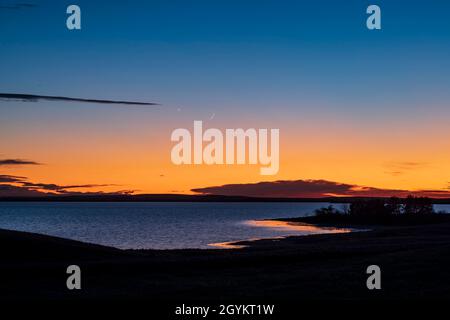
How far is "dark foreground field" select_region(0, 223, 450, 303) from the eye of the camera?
2172 cm

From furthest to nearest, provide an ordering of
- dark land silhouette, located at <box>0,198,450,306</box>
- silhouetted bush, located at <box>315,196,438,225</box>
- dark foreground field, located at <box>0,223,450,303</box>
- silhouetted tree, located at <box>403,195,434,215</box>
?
silhouetted tree, located at <box>403,195,434,215</box>, silhouetted bush, located at <box>315,196,438,225</box>, dark foreground field, located at <box>0,223,450,303</box>, dark land silhouette, located at <box>0,198,450,306</box>

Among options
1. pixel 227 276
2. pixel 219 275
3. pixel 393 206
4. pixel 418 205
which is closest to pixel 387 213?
pixel 393 206

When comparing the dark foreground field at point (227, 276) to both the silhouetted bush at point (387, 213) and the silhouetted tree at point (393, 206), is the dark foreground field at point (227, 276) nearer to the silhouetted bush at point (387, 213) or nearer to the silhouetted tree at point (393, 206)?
the silhouetted bush at point (387, 213)

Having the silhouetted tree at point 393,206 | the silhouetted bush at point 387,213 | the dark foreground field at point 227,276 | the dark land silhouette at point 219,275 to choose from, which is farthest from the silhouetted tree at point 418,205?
the dark foreground field at point 227,276

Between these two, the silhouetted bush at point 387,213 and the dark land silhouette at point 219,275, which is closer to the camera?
the dark land silhouette at point 219,275

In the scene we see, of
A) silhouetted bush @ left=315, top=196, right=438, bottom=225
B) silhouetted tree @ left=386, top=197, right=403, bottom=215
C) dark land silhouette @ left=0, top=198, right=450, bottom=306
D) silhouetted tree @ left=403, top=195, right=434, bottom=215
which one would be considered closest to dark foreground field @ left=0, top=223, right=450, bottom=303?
dark land silhouette @ left=0, top=198, right=450, bottom=306

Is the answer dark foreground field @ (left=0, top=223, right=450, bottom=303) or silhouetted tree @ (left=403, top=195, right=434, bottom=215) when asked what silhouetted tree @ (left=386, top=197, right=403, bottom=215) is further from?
dark foreground field @ (left=0, top=223, right=450, bottom=303)

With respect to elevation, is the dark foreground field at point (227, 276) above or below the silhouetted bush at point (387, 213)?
above

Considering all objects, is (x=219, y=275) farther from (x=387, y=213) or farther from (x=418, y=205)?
(x=418, y=205)

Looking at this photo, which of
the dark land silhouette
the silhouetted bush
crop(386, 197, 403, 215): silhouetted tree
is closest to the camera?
the dark land silhouette

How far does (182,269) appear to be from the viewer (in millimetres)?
31672

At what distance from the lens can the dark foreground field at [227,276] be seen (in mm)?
21719
